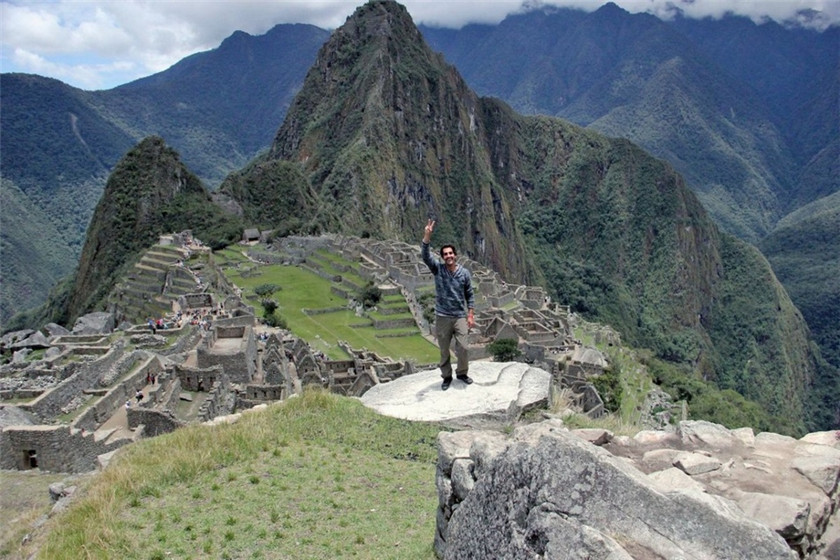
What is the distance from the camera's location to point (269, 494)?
8969 millimetres

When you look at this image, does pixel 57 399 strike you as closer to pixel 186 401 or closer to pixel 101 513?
pixel 186 401

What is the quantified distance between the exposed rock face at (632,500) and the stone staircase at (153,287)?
3147 cm

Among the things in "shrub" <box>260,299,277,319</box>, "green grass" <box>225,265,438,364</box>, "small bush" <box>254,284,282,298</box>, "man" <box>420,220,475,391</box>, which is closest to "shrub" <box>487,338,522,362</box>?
"green grass" <box>225,265,438,364</box>

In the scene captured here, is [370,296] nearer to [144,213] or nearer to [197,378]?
[197,378]

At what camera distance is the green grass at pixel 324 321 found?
40.0 metres

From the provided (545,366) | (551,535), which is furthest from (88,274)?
(551,535)

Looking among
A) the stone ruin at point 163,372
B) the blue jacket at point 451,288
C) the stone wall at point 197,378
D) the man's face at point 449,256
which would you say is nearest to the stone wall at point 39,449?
the stone ruin at point 163,372

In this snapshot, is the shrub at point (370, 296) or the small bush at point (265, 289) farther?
the shrub at point (370, 296)

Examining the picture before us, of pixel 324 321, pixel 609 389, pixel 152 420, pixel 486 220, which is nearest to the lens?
pixel 152 420

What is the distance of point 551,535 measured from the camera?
5.24m

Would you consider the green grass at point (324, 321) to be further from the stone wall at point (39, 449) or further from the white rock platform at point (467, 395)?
the white rock platform at point (467, 395)

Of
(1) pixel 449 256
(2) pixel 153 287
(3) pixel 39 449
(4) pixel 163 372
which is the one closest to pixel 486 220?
(2) pixel 153 287

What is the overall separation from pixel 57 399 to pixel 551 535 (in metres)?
15.3

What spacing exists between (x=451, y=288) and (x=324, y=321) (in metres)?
36.7
